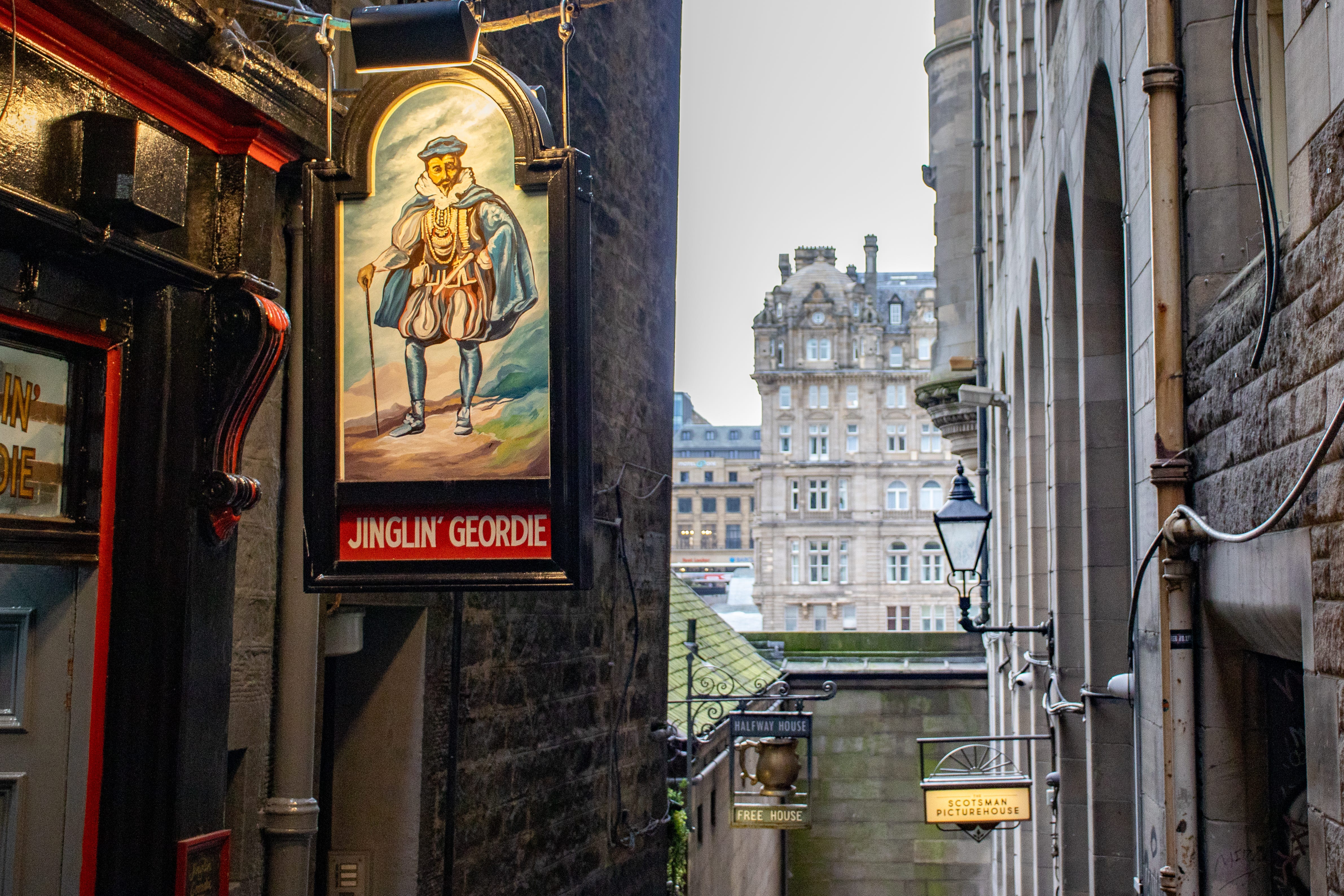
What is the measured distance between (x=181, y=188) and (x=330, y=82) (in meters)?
0.70

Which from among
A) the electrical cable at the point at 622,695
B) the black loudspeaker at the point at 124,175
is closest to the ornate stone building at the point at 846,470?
the electrical cable at the point at 622,695

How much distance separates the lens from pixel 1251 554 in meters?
5.08

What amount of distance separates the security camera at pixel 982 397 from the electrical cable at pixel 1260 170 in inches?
467

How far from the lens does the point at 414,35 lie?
5125mm

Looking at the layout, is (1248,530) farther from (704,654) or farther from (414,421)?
(704,654)

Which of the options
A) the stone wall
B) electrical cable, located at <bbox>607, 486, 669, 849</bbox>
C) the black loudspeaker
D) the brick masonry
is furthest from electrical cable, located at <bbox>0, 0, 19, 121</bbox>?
electrical cable, located at <bbox>607, 486, 669, 849</bbox>

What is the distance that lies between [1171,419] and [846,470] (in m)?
65.2

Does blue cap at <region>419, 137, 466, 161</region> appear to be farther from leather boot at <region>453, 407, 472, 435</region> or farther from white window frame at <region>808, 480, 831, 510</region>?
white window frame at <region>808, 480, 831, 510</region>

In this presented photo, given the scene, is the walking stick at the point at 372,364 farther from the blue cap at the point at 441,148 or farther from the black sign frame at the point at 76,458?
the black sign frame at the point at 76,458

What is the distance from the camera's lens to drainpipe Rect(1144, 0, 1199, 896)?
605 centimetres

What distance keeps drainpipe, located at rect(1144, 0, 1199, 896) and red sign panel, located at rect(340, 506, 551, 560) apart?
2929 millimetres

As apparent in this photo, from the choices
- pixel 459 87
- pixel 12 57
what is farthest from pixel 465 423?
pixel 12 57

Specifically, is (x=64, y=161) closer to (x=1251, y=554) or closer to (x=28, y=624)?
(x=28, y=624)

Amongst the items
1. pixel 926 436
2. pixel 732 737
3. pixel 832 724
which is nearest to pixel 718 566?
pixel 926 436
